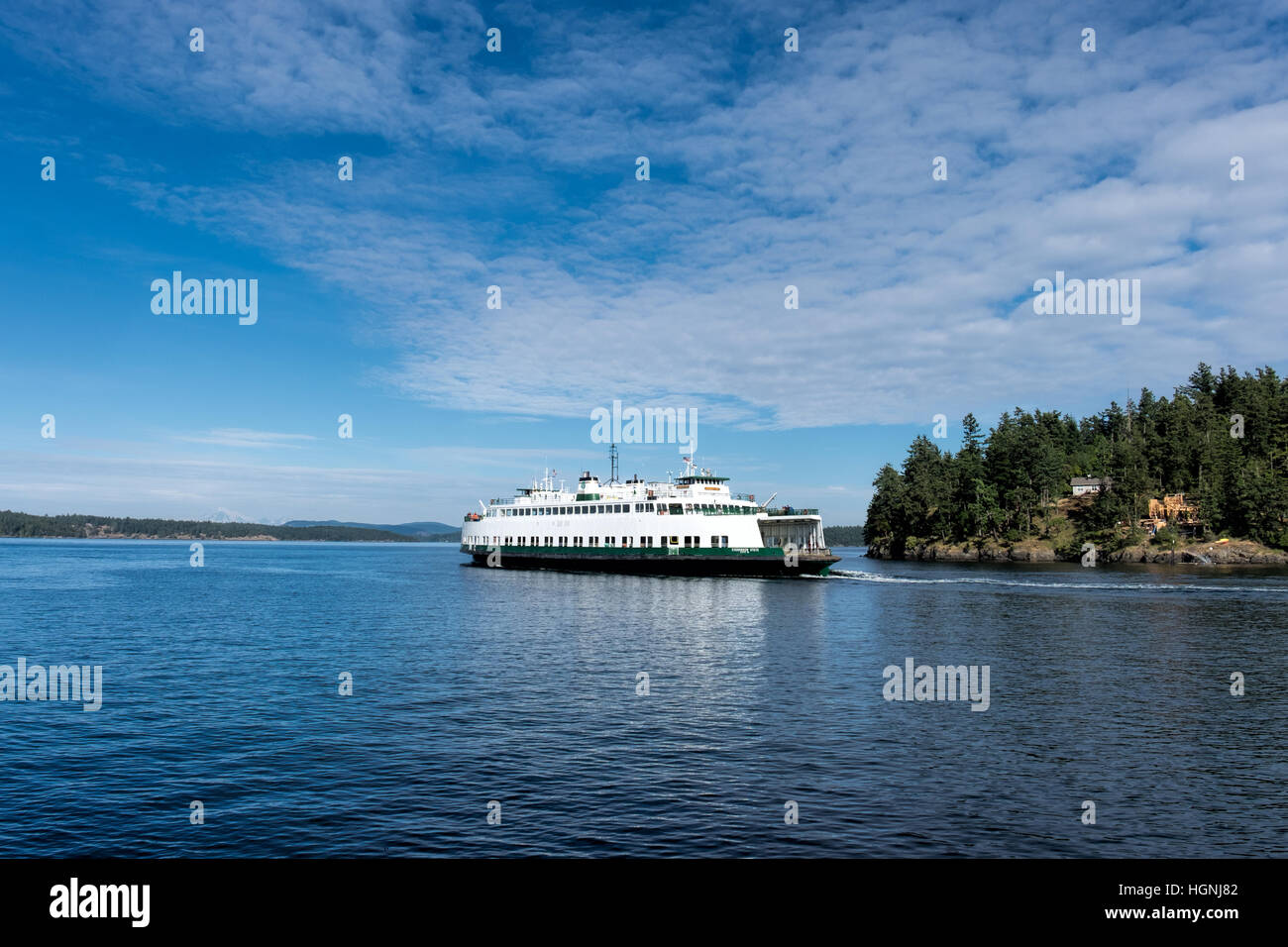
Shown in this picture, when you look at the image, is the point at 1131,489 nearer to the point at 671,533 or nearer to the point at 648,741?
the point at 671,533

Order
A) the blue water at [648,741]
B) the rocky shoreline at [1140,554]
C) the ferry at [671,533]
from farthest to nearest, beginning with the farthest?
the rocky shoreline at [1140,554] < the ferry at [671,533] < the blue water at [648,741]

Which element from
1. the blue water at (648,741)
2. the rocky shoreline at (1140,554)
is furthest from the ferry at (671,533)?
the rocky shoreline at (1140,554)

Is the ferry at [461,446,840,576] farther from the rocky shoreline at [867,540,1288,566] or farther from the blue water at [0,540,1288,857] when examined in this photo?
the rocky shoreline at [867,540,1288,566]

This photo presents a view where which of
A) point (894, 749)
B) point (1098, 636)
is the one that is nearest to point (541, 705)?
point (894, 749)

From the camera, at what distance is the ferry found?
92.7 metres

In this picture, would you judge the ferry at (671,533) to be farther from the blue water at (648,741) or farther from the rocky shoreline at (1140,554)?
the rocky shoreline at (1140,554)

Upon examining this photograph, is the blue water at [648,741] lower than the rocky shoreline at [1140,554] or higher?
higher

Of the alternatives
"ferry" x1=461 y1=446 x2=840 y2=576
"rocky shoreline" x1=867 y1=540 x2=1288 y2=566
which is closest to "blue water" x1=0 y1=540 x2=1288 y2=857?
"ferry" x1=461 y1=446 x2=840 y2=576

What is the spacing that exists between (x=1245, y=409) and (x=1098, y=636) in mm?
147967

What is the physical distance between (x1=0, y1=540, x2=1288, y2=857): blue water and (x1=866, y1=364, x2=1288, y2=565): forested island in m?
99.8

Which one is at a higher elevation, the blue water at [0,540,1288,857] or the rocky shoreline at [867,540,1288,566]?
the blue water at [0,540,1288,857]

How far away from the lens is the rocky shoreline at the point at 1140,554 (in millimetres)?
130375

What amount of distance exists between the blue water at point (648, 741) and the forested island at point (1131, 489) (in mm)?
99792

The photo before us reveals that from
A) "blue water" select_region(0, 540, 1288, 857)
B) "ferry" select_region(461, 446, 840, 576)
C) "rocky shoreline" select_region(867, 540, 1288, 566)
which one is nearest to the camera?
"blue water" select_region(0, 540, 1288, 857)
